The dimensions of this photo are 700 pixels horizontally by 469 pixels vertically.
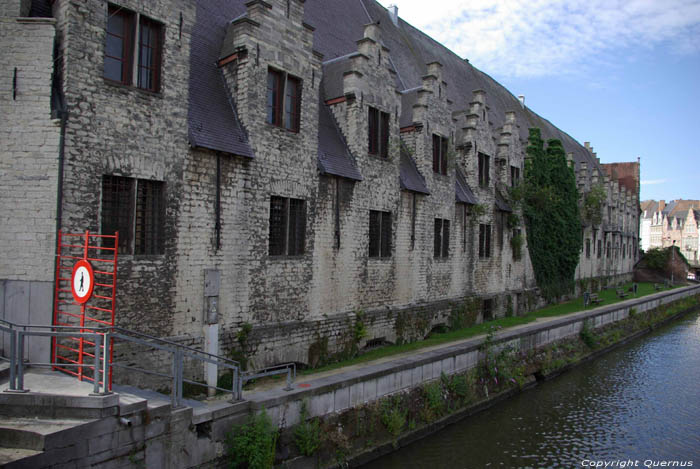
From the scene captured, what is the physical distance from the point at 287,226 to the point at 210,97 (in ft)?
11.0

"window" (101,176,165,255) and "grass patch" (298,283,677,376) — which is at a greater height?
"window" (101,176,165,255)

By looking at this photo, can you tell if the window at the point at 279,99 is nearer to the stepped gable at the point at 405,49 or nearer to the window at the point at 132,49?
the window at the point at 132,49

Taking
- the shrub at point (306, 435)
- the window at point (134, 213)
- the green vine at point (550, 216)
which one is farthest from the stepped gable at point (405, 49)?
the shrub at point (306, 435)

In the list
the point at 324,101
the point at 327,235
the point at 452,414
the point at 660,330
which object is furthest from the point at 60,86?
the point at 660,330

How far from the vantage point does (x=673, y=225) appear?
10056 cm

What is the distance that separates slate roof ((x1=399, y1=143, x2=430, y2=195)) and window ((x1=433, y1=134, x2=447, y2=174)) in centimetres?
123

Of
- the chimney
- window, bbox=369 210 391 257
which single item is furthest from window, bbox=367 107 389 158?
the chimney

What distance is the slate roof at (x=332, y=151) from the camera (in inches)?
521

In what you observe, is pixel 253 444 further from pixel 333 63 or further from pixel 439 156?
pixel 439 156

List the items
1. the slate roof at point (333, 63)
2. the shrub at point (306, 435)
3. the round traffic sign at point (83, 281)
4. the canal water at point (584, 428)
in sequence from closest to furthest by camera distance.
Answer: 1. the round traffic sign at point (83, 281)
2. the shrub at point (306, 435)
3. the canal water at point (584, 428)
4. the slate roof at point (333, 63)

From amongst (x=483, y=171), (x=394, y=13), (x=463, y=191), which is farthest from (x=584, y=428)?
(x=394, y=13)

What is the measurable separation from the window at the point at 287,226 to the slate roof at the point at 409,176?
4.51m

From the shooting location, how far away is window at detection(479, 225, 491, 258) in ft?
70.0

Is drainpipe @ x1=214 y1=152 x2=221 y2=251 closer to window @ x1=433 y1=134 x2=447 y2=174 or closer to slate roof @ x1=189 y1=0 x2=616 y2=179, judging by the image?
slate roof @ x1=189 y1=0 x2=616 y2=179
